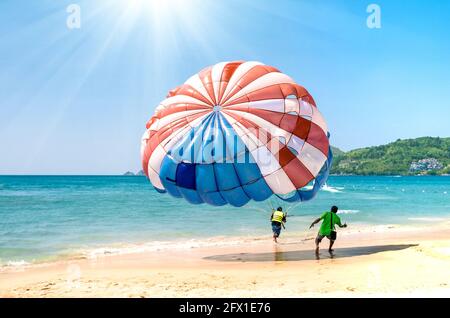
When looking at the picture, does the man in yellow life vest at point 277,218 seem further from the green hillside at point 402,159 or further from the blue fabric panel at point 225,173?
the green hillside at point 402,159

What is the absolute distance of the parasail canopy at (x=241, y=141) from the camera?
1052 centimetres

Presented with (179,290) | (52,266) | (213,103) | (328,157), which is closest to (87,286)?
(179,290)

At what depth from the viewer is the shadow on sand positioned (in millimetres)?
11727

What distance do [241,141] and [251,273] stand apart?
2.94 meters

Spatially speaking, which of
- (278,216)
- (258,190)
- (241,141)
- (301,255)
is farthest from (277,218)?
(241,141)

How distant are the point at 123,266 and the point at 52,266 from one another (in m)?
1.98

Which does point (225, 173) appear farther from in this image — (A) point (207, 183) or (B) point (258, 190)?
(B) point (258, 190)

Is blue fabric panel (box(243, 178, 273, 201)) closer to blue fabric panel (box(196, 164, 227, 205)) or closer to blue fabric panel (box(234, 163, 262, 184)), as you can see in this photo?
blue fabric panel (box(234, 163, 262, 184))

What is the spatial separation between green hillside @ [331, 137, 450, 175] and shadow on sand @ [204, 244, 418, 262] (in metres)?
158

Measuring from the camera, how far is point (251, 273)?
9.87 meters

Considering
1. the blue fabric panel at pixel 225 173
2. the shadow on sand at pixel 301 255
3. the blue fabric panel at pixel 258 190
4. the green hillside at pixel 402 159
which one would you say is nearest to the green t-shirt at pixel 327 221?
the shadow on sand at pixel 301 255

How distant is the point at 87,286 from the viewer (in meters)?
8.96

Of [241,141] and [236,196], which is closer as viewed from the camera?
[241,141]

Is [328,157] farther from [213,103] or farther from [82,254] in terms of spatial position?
[82,254]
